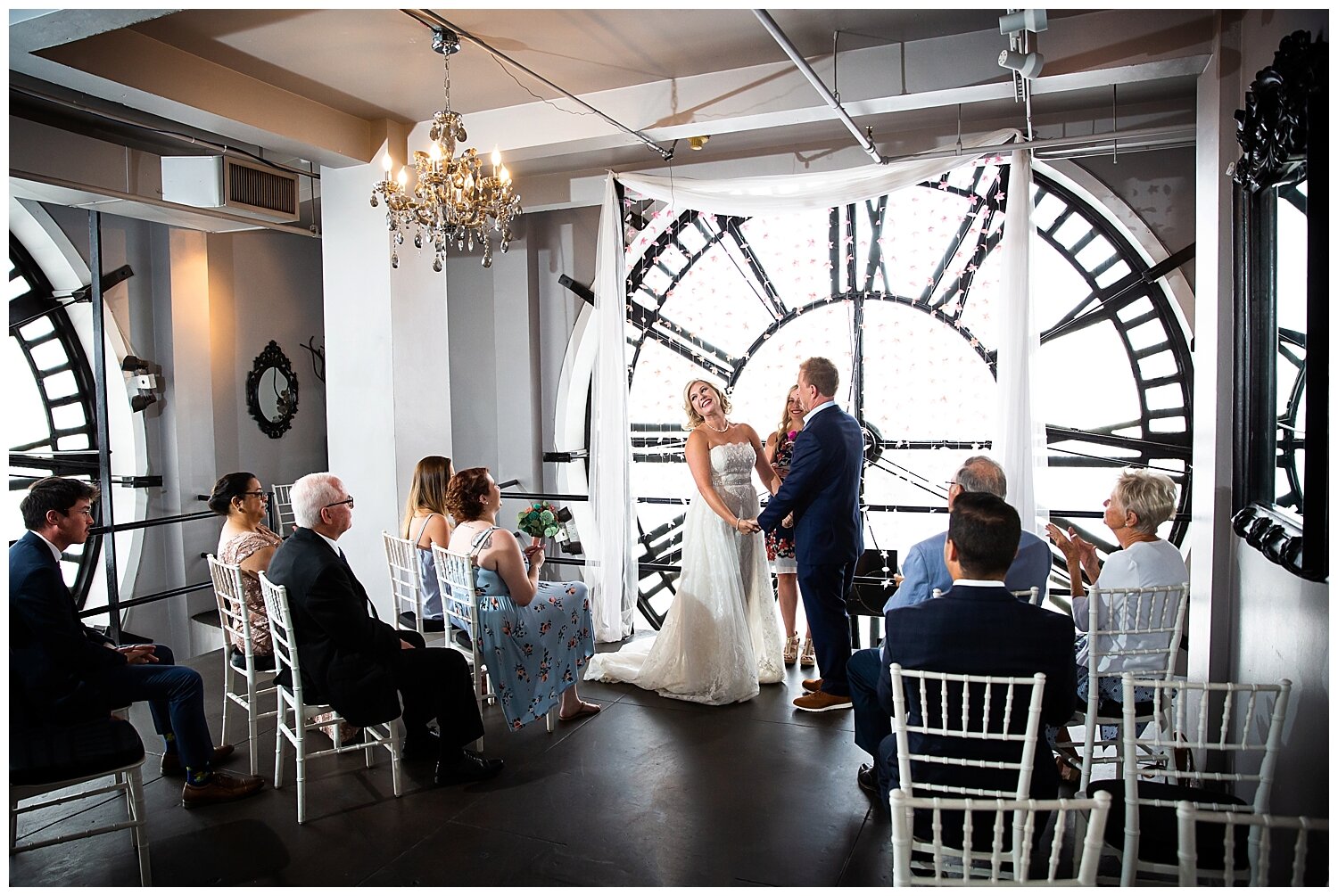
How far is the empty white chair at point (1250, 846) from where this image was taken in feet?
4.84

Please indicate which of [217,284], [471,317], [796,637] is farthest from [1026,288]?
[217,284]

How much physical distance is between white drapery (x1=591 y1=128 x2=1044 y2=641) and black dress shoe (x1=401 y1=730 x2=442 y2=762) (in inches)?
70.6

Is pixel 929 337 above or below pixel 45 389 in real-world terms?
above

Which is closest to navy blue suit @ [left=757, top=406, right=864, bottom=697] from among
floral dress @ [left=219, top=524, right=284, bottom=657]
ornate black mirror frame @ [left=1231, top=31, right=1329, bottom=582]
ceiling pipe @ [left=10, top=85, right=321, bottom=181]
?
Answer: ornate black mirror frame @ [left=1231, top=31, right=1329, bottom=582]

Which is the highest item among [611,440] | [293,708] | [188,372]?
[188,372]

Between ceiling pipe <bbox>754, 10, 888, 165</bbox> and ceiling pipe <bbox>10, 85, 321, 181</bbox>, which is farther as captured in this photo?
ceiling pipe <bbox>10, 85, 321, 181</bbox>

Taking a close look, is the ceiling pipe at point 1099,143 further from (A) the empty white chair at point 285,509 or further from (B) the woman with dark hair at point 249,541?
(A) the empty white chair at point 285,509

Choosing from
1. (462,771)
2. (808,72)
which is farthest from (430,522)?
(808,72)

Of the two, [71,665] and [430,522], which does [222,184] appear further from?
[71,665]

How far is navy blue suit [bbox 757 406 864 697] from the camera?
13.4 ft

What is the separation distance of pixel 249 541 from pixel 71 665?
3.25 ft

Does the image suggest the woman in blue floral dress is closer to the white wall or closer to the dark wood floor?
the dark wood floor

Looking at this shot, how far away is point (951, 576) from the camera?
112 inches

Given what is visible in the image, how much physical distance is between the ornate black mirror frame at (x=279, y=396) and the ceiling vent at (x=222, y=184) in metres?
2.20
